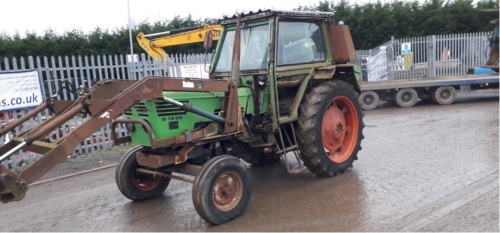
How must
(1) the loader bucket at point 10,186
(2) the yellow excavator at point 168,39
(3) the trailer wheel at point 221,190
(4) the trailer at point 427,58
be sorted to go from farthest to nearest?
(4) the trailer at point 427,58 < (2) the yellow excavator at point 168,39 < (3) the trailer wheel at point 221,190 < (1) the loader bucket at point 10,186

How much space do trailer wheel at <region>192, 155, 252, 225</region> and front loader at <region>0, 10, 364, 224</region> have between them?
0.03 ft

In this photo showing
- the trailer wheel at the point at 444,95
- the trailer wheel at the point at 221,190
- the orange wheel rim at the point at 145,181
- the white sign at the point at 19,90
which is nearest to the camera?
the trailer wheel at the point at 221,190

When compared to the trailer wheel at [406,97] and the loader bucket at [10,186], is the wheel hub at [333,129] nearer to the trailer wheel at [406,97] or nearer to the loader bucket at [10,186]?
the loader bucket at [10,186]

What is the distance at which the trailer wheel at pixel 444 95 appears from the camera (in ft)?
44.2

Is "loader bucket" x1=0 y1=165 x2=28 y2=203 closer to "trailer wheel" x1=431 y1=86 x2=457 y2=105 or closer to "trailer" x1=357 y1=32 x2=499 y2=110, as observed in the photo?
"trailer wheel" x1=431 y1=86 x2=457 y2=105

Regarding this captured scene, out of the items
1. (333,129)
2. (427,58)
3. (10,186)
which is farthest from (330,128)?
(427,58)

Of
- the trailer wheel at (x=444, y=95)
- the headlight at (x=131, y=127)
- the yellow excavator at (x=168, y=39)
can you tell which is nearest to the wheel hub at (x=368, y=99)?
the trailer wheel at (x=444, y=95)

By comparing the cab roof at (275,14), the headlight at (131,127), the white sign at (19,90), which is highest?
the cab roof at (275,14)

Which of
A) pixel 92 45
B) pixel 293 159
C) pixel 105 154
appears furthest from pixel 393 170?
pixel 92 45

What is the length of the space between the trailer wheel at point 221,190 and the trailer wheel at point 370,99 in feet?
30.0

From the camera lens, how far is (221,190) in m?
4.78

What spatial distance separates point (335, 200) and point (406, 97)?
912 cm

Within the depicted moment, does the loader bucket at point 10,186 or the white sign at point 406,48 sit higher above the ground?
the white sign at point 406,48

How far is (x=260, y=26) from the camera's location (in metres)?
5.84
